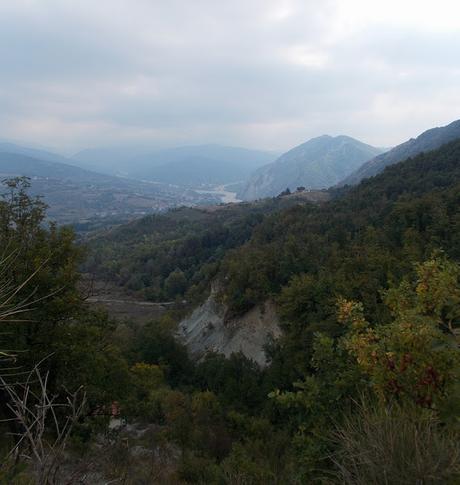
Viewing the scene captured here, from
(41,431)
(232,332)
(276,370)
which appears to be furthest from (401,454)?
(232,332)

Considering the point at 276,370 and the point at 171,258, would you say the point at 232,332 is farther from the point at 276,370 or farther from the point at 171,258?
the point at 171,258

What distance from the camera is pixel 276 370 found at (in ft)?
68.5

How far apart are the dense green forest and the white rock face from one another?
1.20 meters

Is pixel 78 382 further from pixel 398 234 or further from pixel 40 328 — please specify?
pixel 398 234

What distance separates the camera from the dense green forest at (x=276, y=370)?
3.78 m

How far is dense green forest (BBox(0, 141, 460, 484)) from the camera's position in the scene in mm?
3782

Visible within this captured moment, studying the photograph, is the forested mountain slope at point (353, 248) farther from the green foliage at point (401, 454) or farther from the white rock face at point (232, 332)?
the green foliage at point (401, 454)

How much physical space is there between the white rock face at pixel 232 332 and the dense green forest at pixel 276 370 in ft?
3.95

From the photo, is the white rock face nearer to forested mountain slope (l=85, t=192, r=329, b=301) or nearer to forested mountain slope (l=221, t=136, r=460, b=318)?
forested mountain slope (l=221, t=136, r=460, b=318)

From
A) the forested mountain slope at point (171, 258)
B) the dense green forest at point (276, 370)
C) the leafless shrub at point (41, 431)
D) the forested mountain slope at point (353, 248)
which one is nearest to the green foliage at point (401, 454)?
the dense green forest at point (276, 370)

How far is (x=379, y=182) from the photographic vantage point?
57844 millimetres

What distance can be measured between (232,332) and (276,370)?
9.45 m

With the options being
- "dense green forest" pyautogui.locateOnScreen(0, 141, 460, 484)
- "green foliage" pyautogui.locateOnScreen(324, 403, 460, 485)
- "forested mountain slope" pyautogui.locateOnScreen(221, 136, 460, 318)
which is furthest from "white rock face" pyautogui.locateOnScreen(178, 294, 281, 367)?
"green foliage" pyautogui.locateOnScreen(324, 403, 460, 485)

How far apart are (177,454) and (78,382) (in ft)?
13.7
